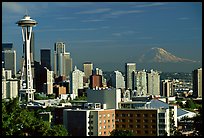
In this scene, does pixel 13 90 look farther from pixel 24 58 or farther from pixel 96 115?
pixel 96 115

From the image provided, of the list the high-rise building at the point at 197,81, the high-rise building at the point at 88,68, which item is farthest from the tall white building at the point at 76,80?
the high-rise building at the point at 197,81

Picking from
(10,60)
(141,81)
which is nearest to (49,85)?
(10,60)

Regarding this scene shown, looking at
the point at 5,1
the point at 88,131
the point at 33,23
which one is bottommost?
the point at 88,131

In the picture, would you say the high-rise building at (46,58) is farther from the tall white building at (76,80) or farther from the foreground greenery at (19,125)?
the foreground greenery at (19,125)

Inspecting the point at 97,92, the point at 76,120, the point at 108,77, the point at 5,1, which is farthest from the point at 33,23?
the point at 5,1

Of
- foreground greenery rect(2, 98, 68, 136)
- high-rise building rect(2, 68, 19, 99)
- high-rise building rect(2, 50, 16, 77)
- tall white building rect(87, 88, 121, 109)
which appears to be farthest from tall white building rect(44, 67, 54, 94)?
foreground greenery rect(2, 98, 68, 136)

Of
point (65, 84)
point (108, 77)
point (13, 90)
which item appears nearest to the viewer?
point (13, 90)

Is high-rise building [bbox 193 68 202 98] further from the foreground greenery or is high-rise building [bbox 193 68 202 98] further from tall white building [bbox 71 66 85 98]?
the foreground greenery
